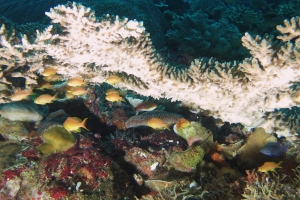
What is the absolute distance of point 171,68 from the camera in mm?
4027

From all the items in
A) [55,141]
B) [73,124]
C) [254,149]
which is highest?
[254,149]

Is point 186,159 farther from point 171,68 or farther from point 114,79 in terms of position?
point 114,79

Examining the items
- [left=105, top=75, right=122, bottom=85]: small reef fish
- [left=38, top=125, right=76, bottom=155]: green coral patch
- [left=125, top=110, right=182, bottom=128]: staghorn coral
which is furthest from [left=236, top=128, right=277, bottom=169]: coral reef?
[left=38, top=125, right=76, bottom=155]: green coral patch

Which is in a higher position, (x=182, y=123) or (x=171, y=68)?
(x=171, y=68)

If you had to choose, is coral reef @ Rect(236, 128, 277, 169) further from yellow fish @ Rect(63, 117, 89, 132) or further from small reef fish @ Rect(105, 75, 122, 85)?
yellow fish @ Rect(63, 117, 89, 132)

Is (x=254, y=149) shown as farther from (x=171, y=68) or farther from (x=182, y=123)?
(x=171, y=68)

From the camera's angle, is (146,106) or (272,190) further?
(146,106)

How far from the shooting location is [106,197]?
3.45m

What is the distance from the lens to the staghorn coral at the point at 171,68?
3.17 meters

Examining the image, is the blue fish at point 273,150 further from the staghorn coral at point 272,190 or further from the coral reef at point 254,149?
the staghorn coral at point 272,190

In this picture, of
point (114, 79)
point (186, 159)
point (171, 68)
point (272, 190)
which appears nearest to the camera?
point (272, 190)

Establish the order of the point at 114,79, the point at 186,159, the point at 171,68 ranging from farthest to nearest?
the point at 114,79 → the point at 171,68 → the point at 186,159

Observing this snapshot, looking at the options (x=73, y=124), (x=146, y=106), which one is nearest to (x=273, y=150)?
(x=146, y=106)

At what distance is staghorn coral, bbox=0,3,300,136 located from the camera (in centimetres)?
317
